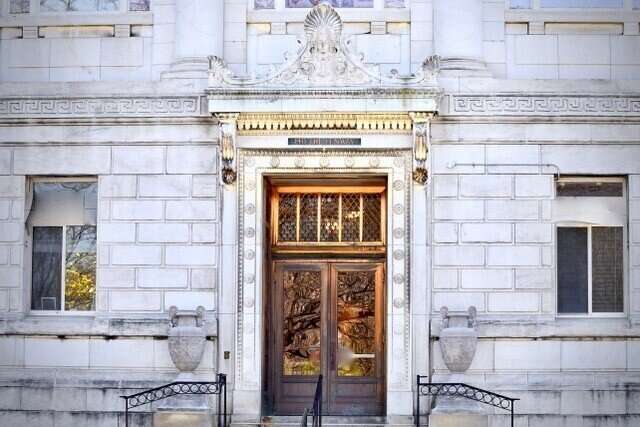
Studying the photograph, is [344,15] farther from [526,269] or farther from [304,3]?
[526,269]

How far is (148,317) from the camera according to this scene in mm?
18625

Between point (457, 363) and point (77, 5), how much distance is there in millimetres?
8858

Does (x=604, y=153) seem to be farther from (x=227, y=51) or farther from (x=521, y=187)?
(x=227, y=51)

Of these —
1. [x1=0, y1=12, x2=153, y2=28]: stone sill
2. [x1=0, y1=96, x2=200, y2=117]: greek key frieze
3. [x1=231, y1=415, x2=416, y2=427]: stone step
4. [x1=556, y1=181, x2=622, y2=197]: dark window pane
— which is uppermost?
[x1=0, y1=12, x2=153, y2=28]: stone sill

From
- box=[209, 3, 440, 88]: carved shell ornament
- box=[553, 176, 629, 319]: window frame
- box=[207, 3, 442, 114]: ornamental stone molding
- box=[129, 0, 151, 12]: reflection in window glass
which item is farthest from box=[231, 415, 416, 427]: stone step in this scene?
box=[129, 0, 151, 12]: reflection in window glass

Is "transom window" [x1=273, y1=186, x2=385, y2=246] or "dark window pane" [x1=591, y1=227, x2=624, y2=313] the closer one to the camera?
"dark window pane" [x1=591, y1=227, x2=624, y2=313]

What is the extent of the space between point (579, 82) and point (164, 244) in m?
7.30

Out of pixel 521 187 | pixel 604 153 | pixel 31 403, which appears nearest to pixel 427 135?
pixel 521 187

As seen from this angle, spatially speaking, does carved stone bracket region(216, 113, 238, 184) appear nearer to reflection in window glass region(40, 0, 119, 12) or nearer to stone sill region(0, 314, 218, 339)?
stone sill region(0, 314, 218, 339)

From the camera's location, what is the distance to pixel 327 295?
64.2 ft

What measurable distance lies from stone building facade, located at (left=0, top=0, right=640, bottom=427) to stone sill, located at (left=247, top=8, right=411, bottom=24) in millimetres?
38

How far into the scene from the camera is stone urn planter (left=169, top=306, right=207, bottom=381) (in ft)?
59.4

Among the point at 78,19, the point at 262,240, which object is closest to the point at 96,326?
the point at 262,240

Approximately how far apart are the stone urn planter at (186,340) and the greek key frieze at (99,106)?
3.30 metres
